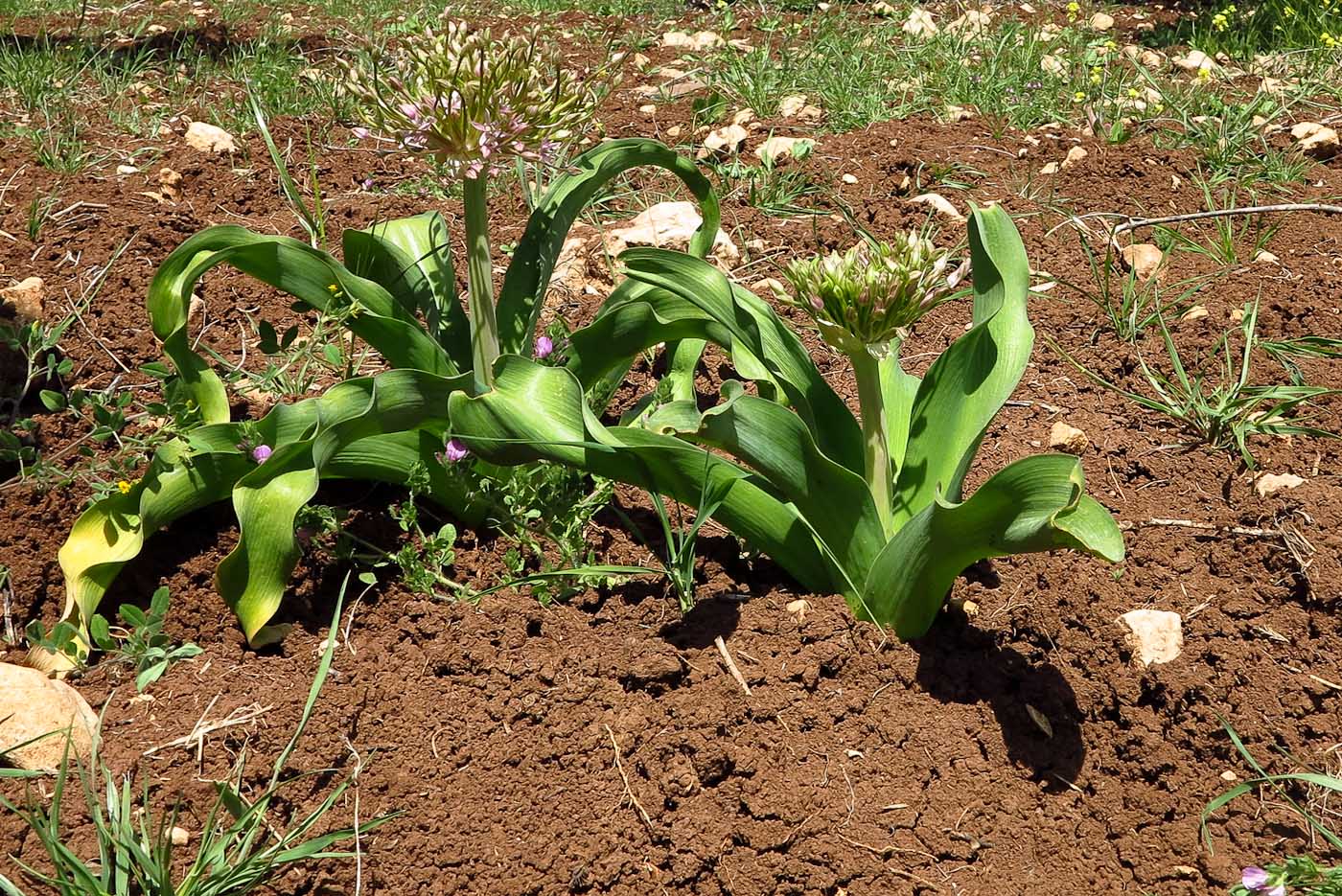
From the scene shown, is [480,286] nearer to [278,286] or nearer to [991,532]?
[278,286]

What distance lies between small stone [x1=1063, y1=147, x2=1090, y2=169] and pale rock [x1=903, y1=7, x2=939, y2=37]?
1.54 metres

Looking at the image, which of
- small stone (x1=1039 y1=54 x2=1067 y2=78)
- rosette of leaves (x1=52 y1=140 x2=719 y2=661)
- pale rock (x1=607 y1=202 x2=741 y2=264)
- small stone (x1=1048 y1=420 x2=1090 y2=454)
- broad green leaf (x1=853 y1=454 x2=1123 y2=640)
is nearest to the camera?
broad green leaf (x1=853 y1=454 x2=1123 y2=640)

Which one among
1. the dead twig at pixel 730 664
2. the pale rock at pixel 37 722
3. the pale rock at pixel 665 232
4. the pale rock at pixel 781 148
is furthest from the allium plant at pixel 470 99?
the pale rock at pixel 781 148

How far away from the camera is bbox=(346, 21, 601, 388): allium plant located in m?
1.95

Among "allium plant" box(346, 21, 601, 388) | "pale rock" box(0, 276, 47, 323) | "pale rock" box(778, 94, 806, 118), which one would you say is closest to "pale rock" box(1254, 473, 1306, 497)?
"allium plant" box(346, 21, 601, 388)

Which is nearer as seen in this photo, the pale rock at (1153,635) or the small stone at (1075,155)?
the pale rock at (1153,635)

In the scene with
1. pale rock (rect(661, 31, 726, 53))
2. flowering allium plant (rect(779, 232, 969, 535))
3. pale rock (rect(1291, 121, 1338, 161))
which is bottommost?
pale rock (rect(661, 31, 726, 53))

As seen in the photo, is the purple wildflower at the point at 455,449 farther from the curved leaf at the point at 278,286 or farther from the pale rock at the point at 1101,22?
the pale rock at the point at 1101,22

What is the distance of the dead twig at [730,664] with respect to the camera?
6.55ft

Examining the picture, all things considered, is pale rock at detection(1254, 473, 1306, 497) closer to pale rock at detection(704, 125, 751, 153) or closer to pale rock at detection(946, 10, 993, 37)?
pale rock at detection(704, 125, 751, 153)

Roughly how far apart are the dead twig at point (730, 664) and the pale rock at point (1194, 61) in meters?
4.00

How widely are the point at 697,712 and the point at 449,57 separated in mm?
1173

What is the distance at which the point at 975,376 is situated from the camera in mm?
1992

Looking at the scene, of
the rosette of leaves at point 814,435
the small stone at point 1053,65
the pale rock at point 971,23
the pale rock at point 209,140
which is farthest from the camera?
the pale rock at point 971,23
